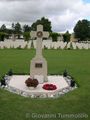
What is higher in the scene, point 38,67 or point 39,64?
point 39,64

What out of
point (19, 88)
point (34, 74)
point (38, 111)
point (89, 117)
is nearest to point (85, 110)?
point (89, 117)

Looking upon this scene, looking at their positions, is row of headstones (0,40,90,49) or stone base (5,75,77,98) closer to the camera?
stone base (5,75,77,98)

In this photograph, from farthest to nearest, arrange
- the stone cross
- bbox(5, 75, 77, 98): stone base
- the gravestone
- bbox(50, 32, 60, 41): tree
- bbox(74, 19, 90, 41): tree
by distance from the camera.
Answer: bbox(74, 19, 90, 41): tree, bbox(50, 32, 60, 41): tree, the stone cross, the gravestone, bbox(5, 75, 77, 98): stone base

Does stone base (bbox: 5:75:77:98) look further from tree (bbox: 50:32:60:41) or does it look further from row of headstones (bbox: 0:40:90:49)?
tree (bbox: 50:32:60:41)

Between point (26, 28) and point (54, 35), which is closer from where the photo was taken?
point (54, 35)

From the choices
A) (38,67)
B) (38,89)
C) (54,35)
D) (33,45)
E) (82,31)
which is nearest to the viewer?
(38,89)

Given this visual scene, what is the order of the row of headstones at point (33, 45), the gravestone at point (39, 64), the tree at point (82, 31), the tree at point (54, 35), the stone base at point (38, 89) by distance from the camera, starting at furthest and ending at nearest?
the tree at point (82, 31) < the tree at point (54, 35) < the row of headstones at point (33, 45) < the gravestone at point (39, 64) < the stone base at point (38, 89)

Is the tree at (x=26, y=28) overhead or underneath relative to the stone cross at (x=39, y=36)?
overhead

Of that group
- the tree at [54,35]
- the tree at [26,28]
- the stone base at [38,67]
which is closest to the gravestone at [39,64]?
the stone base at [38,67]

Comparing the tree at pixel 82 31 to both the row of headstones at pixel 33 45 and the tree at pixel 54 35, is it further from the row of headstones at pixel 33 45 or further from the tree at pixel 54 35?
the row of headstones at pixel 33 45

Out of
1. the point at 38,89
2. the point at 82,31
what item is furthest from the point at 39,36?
the point at 82,31

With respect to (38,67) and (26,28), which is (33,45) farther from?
(26,28)

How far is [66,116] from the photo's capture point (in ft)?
25.0

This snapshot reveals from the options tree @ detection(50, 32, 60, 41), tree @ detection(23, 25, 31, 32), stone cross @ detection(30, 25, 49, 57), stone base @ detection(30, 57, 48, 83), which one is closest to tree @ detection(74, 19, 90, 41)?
tree @ detection(23, 25, 31, 32)
